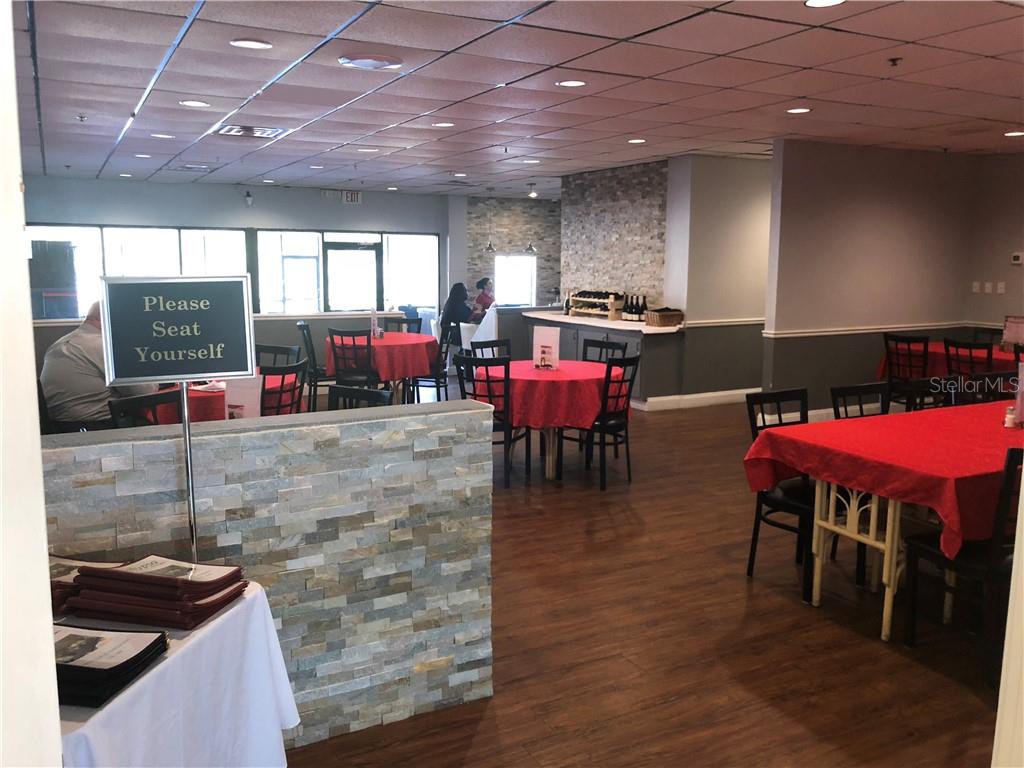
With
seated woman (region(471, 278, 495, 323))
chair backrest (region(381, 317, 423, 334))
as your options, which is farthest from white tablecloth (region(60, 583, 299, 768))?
seated woman (region(471, 278, 495, 323))

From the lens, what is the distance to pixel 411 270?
563 inches

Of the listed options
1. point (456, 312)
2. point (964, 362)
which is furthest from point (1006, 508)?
point (456, 312)

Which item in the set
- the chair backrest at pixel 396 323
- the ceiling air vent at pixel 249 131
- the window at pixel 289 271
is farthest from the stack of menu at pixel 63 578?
the window at pixel 289 271

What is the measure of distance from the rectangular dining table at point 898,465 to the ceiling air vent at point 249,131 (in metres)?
5.12

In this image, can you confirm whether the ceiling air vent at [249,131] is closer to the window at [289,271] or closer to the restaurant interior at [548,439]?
the restaurant interior at [548,439]

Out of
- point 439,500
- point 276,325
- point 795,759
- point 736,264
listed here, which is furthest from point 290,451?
point 736,264

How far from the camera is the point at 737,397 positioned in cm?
935

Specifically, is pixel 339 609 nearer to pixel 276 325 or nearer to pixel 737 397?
pixel 276 325

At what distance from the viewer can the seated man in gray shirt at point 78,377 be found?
4410 mm

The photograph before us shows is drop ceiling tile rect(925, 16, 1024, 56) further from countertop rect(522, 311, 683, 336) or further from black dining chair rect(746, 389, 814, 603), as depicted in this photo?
countertop rect(522, 311, 683, 336)

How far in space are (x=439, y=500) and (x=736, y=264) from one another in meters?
7.20

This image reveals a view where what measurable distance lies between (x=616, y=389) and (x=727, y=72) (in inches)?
91.0

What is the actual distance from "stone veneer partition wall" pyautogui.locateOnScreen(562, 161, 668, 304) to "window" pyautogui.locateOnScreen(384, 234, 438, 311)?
13.3 feet

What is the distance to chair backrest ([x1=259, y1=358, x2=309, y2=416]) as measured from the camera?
17.0 ft
